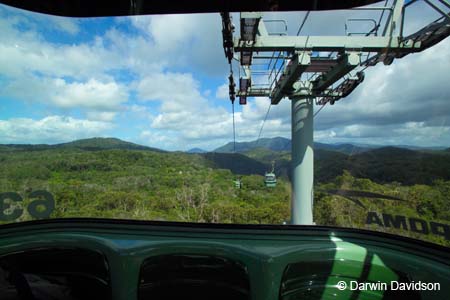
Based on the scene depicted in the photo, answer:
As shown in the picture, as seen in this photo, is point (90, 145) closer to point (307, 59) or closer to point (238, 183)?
point (238, 183)

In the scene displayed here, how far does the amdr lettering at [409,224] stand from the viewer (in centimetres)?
132

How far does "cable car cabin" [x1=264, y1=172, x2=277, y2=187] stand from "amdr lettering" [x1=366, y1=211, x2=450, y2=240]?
0.80 metres

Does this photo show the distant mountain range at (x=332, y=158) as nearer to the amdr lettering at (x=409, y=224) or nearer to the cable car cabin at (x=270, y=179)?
the cable car cabin at (x=270, y=179)

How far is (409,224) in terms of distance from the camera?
1.44 meters

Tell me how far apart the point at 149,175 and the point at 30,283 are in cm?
98

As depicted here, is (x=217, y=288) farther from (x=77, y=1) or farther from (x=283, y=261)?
(x=77, y=1)

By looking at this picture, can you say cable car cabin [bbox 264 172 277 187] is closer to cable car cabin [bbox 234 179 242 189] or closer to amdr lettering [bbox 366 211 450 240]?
cable car cabin [bbox 234 179 242 189]

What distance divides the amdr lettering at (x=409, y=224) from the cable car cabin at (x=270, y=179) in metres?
0.80

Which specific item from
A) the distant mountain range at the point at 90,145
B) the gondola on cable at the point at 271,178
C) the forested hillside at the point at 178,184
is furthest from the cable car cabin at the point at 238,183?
the distant mountain range at the point at 90,145

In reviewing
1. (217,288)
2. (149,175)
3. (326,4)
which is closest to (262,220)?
(217,288)

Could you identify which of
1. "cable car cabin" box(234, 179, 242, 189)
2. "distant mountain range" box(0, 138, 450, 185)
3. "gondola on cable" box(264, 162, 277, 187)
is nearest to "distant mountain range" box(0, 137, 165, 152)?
"distant mountain range" box(0, 138, 450, 185)

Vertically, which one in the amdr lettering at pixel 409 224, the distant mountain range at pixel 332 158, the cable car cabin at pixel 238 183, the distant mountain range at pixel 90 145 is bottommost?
the amdr lettering at pixel 409 224

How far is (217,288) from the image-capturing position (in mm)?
1642

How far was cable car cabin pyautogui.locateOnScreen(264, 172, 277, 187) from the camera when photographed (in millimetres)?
2195
